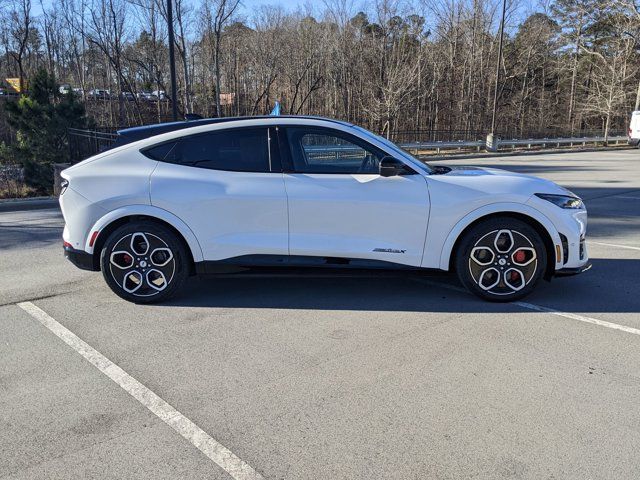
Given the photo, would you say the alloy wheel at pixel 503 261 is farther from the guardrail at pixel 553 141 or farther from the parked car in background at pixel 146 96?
the parked car in background at pixel 146 96

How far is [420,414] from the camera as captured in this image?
3.02 meters

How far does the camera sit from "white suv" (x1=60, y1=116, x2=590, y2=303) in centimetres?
464

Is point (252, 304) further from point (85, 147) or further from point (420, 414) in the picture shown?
point (85, 147)

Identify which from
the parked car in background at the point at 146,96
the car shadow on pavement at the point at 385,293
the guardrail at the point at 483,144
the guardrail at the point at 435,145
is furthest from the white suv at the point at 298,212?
the parked car in background at the point at 146,96

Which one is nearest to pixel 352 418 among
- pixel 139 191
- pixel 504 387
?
pixel 504 387

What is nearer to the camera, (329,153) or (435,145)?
(329,153)

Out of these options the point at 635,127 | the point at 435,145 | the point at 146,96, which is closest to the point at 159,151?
the point at 435,145

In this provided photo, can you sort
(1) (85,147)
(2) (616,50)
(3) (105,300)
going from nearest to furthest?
(3) (105,300), (1) (85,147), (2) (616,50)

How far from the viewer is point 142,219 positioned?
476 centimetres

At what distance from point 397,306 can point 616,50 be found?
167 feet

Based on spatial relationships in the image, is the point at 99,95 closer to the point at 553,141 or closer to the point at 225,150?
the point at 553,141

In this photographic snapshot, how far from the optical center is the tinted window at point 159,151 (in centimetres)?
479

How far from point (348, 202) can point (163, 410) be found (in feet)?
7.77

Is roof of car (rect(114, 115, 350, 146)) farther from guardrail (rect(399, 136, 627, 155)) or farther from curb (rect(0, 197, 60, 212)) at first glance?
guardrail (rect(399, 136, 627, 155))
